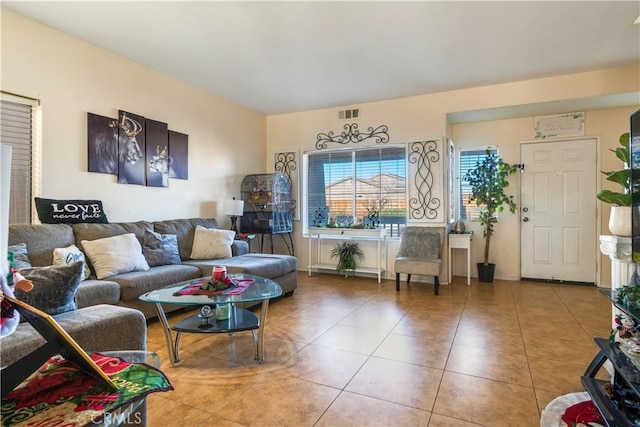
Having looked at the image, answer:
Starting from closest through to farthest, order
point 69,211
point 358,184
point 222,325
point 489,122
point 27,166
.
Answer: point 222,325 < point 27,166 < point 69,211 < point 489,122 < point 358,184

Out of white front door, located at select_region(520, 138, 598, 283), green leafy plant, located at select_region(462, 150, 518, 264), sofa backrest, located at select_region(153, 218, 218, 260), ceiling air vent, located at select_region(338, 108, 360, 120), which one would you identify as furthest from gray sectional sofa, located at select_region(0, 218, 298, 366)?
white front door, located at select_region(520, 138, 598, 283)

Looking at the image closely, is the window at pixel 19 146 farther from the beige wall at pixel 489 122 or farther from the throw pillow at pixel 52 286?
the beige wall at pixel 489 122

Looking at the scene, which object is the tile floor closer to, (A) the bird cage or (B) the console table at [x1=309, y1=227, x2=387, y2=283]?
(B) the console table at [x1=309, y1=227, x2=387, y2=283]

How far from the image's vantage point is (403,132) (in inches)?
203

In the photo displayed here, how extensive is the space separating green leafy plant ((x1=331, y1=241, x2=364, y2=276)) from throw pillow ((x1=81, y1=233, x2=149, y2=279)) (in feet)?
9.62

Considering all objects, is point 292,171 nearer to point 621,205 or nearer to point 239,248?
point 239,248

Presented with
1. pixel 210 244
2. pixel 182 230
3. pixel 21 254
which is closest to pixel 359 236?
pixel 210 244

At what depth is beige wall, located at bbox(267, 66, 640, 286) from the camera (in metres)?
4.21

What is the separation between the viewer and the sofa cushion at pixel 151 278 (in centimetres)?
291

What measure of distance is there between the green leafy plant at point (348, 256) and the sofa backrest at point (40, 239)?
3.58 metres

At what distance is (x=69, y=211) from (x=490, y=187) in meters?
5.32

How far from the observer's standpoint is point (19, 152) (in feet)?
9.95

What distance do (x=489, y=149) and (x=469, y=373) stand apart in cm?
408

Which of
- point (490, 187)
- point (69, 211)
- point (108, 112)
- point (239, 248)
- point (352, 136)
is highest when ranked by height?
point (352, 136)
